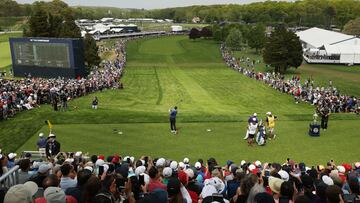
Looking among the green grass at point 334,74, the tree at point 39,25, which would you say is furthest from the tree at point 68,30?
the green grass at point 334,74

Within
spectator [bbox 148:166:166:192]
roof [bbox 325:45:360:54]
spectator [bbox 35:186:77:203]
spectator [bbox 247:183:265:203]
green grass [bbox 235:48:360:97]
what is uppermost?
spectator [bbox 35:186:77:203]

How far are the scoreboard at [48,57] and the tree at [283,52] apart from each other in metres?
34.0

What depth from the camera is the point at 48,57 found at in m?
45.0

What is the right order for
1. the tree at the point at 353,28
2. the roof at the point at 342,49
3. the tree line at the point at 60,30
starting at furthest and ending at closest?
the tree at the point at 353,28
the roof at the point at 342,49
the tree line at the point at 60,30

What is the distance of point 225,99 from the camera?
4122 cm

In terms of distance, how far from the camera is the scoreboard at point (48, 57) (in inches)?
1712

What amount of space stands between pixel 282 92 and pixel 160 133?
26567 mm

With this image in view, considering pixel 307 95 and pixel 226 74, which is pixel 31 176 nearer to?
pixel 307 95

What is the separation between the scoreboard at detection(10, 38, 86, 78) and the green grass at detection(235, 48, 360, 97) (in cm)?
3184

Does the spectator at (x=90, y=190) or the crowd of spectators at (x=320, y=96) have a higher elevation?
the spectator at (x=90, y=190)

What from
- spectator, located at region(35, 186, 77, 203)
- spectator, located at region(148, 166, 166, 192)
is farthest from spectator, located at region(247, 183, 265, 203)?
spectator, located at region(35, 186, 77, 203)

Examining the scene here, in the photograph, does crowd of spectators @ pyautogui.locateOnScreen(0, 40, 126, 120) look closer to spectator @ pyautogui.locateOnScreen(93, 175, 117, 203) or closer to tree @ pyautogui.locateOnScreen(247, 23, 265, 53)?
spectator @ pyautogui.locateOnScreen(93, 175, 117, 203)

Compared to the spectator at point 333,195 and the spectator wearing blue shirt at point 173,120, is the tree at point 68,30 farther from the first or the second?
the spectator at point 333,195

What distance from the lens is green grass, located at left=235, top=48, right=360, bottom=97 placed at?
162 feet
